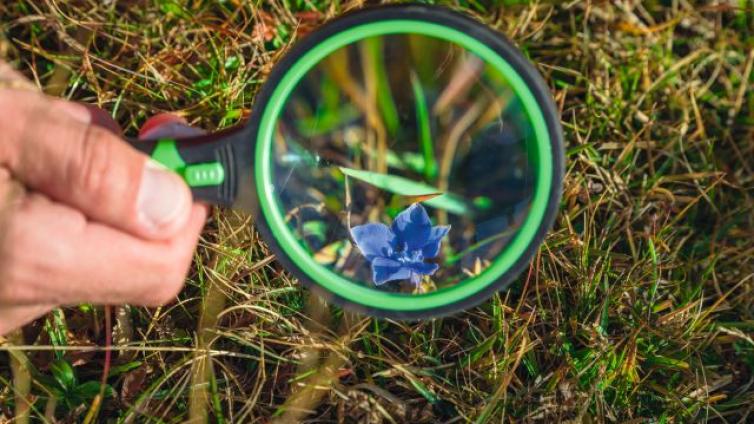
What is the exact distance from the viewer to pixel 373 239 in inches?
65.6

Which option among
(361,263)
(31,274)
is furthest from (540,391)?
(31,274)

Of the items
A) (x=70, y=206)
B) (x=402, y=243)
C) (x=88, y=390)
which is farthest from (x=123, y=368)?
(x=402, y=243)

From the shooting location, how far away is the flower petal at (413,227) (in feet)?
5.45

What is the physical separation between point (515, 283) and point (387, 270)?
1.28 feet

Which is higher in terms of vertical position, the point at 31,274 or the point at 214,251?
the point at 31,274

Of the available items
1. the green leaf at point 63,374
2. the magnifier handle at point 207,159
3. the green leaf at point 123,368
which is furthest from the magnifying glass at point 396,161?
the green leaf at point 63,374

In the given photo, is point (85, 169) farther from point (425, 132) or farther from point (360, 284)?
point (425, 132)

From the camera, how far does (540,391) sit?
5.79 ft

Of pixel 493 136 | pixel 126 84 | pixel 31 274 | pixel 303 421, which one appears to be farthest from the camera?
pixel 126 84

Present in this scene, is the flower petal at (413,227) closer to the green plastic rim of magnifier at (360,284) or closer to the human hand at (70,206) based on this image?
the green plastic rim of magnifier at (360,284)

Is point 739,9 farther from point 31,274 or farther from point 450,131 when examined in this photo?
point 31,274

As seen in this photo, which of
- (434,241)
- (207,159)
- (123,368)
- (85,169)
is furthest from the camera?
(123,368)

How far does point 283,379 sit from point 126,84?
0.80 metres

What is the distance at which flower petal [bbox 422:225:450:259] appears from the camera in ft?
5.36
